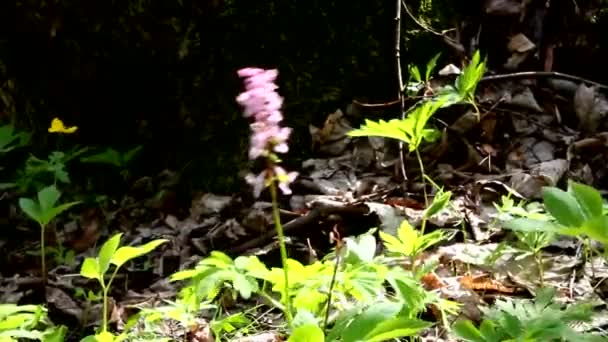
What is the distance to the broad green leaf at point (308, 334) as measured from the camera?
1304 mm

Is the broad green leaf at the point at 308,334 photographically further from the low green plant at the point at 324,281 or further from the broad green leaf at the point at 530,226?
the broad green leaf at the point at 530,226

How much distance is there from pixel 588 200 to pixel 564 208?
0.18ft

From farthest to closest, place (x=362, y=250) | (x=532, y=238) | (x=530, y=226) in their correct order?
(x=532, y=238) < (x=362, y=250) < (x=530, y=226)

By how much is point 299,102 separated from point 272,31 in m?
0.31

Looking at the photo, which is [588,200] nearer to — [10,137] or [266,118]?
[266,118]

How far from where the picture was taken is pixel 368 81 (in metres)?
3.00

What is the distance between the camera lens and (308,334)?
1305mm

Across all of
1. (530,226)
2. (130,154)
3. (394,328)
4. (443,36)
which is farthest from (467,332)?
(130,154)

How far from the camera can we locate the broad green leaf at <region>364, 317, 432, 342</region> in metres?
1.31

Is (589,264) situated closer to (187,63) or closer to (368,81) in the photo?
(368,81)

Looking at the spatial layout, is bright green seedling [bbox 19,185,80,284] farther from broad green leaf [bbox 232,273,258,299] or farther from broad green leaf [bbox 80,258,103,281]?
broad green leaf [bbox 232,273,258,299]

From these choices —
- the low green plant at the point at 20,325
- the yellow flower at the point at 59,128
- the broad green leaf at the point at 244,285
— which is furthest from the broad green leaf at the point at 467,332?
the yellow flower at the point at 59,128

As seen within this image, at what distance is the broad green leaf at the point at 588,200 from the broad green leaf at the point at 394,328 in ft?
1.34

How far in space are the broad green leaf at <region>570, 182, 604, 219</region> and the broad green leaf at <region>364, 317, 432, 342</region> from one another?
0.41 meters
